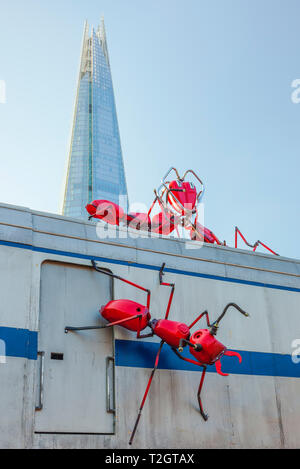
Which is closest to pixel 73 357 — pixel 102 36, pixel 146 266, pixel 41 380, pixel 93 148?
pixel 41 380

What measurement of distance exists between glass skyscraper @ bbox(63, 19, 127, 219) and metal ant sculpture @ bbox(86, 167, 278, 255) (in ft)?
244

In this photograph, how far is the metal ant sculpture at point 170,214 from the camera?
304 inches

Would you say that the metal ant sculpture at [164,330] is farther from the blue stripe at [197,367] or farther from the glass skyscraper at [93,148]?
the glass skyscraper at [93,148]

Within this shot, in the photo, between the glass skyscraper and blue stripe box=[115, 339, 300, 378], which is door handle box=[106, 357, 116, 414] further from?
the glass skyscraper

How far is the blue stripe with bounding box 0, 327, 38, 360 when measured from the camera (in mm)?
5324

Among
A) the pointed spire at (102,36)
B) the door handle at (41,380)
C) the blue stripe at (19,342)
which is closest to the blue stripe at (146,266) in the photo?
the blue stripe at (19,342)

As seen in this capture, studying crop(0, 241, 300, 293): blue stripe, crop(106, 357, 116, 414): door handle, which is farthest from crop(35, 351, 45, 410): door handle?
crop(0, 241, 300, 293): blue stripe

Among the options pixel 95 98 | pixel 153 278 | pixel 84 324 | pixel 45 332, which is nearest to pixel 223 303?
pixel 153 278

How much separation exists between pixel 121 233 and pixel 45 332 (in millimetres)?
1661

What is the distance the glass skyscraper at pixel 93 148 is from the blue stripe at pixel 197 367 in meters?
76.3

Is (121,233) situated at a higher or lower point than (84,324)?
higher

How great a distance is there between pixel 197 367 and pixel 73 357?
1.62 m

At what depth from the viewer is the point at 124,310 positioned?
5840 millimetres
